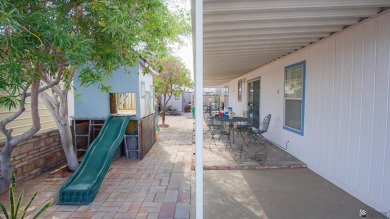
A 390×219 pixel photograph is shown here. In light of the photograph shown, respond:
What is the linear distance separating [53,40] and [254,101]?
7.48 meters

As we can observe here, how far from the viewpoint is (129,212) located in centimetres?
301

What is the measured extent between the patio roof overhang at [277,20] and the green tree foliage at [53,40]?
1195mm

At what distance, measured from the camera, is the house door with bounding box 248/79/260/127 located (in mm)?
8133

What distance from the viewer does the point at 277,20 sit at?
309 centimetres

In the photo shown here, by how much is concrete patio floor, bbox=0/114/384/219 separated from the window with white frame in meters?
1.17

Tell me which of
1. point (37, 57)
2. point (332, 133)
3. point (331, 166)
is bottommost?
point (331, 166)

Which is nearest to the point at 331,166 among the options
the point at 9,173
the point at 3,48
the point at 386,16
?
the point at 386,16

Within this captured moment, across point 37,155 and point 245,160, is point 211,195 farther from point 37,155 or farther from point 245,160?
point 37,155

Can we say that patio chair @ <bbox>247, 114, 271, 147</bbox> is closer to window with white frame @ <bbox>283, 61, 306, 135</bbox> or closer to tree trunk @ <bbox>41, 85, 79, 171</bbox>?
window with white frame @ <bbox>283, 61, 306, 135</bbox>

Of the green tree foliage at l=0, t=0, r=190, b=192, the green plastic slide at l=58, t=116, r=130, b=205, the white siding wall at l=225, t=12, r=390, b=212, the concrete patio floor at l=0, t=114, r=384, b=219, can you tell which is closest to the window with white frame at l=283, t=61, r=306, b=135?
the white siding wall at l=225, t=12, r=390, b=212

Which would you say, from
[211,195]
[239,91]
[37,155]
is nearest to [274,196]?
[211,195]

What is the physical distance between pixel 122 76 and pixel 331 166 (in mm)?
4858

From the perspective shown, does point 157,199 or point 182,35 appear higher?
point 182,35

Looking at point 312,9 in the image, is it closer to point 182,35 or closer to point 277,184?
point 277,184
